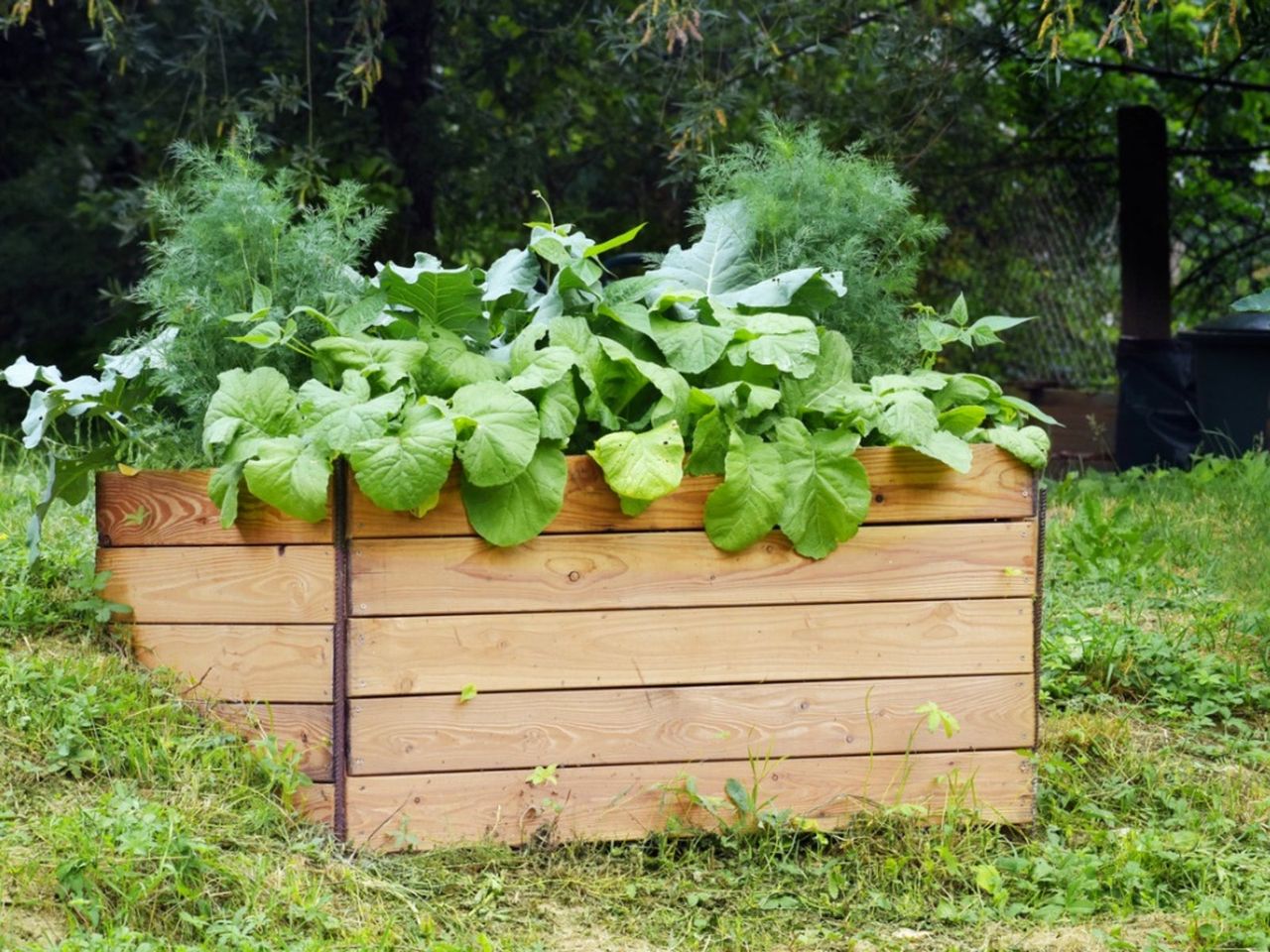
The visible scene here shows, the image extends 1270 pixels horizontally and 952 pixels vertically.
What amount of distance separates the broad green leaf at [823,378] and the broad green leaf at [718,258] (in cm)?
30

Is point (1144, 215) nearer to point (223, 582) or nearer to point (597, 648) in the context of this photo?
point (597, 648)

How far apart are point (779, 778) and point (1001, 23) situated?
5.43 metres

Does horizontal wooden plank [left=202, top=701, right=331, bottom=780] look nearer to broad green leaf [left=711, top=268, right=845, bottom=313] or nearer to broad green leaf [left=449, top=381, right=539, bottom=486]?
broad green leaf [left=449, top=381, right=539, bottom=486]

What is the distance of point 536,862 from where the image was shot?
279 cm

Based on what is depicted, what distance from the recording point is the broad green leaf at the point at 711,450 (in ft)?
9.15

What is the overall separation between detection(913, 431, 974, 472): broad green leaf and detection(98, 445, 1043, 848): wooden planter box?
0.08 meters

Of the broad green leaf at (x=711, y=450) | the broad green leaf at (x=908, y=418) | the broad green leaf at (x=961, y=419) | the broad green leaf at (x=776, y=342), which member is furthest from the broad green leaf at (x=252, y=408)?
the broad green leaf at (x=961, y=419)

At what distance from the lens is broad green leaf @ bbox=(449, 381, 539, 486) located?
2602 millimetres

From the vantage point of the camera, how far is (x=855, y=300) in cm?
317

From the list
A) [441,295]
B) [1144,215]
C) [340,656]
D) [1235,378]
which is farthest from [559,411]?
[1144,215]

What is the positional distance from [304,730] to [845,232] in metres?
1.64

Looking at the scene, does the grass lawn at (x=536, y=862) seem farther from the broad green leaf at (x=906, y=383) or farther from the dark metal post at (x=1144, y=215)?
the dark metal post at (x=1144, y=215)

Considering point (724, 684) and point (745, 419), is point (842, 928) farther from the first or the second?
point (745, 419)

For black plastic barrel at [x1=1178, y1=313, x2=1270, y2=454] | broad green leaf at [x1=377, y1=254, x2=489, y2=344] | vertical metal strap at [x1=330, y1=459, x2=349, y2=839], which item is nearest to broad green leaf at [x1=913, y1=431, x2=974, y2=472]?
broad green leaf at [x1=377, y1=254, x2=489, y2=344]
